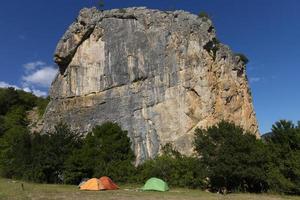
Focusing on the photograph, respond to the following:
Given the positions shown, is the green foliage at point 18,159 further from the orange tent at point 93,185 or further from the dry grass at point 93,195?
the dry grass at point 93,195

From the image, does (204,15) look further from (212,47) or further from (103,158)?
(103,158)

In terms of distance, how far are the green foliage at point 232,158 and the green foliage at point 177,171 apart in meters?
1.74

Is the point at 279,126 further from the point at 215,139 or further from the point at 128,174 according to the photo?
the point at 128,174

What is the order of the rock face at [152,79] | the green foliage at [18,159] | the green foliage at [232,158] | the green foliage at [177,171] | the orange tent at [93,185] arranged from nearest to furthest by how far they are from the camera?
1. the orange tent at [93,185]
2. the green foliage at [232,158]
3. the green foliage at [177,171]
4. the green foliage at [18,159]
5. the rock face at [152,79]

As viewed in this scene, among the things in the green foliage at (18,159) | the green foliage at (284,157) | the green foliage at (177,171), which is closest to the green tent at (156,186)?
the green foliage at (177,171)

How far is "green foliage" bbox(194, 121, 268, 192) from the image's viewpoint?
122 ft

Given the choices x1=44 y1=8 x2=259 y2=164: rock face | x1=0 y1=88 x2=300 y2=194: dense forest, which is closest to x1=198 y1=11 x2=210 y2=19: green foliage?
x1=44 y1=8 x2=259 y2=164: rock face

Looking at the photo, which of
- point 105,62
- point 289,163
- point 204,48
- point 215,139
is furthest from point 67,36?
point 289,163

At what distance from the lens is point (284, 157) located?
38.2 metres

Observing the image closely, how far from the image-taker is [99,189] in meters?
34.3

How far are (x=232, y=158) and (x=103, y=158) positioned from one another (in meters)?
17.2

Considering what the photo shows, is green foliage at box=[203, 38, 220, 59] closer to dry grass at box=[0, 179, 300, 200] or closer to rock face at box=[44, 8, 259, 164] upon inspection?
rock face at box=[44, 8, 259, 164]

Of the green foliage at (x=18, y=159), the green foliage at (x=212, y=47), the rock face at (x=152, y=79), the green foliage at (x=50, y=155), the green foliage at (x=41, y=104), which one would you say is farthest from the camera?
the green foliage at (x=41, y=104)

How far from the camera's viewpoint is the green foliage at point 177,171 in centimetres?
4175
